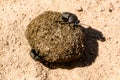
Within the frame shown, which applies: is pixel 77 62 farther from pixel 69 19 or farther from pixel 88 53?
A: pixel 69 19

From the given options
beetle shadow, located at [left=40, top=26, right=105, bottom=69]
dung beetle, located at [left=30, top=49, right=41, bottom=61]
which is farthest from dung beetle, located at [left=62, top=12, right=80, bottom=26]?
dung beetle, located at [left=30, top=49, right=41, bottom=61]

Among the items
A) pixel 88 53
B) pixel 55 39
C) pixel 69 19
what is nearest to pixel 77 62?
pixel 88 53

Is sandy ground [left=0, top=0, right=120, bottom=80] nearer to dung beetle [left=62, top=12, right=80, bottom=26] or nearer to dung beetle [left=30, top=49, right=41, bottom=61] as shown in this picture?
dung beetle [left=30, top=49, right=41, bottom=61]

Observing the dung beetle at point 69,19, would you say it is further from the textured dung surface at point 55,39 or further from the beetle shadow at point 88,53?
the beetle shadow at point 88,53

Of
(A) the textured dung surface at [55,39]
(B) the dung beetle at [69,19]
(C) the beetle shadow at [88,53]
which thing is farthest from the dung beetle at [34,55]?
(B) the dung beetle at [69,19]

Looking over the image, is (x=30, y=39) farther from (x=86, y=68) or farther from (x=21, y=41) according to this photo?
(x=86, y=68)

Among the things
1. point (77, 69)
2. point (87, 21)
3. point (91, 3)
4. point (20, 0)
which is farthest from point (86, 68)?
point (20, 0)
